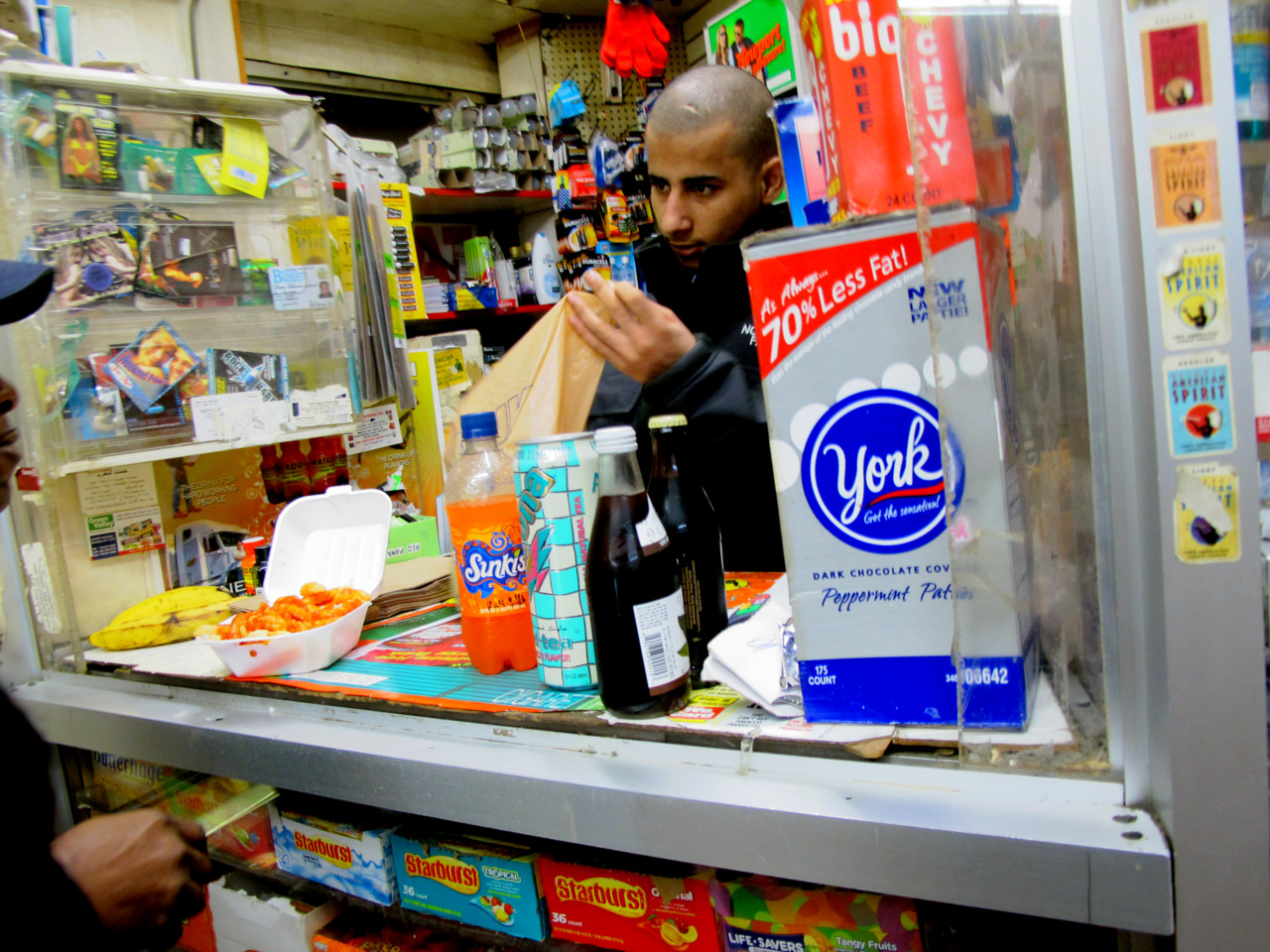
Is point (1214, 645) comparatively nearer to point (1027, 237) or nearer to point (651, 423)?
point (1027, 237)

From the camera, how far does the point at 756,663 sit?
890 mm

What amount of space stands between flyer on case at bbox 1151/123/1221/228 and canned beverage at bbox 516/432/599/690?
616mm

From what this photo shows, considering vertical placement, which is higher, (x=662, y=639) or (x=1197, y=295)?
(x=1197, y=295)

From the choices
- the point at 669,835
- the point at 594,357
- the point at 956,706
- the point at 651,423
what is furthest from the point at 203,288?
the point at 956,706

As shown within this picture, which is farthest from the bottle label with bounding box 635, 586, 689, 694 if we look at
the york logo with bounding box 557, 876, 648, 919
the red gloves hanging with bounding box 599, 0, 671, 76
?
the red gloves hanging with bounding box 599, 0, 671, 76

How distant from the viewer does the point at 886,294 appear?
0.73m

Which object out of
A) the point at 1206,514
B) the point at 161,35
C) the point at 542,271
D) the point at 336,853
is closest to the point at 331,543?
the point at 336,853

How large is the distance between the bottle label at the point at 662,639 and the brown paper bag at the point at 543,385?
1.28 feet

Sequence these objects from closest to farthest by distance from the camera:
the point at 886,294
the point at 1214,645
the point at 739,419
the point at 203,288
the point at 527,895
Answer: the point at 1214,645 < the point at 886,294 < the point at 527,895 < the point at 739,419 < the point at 203,288

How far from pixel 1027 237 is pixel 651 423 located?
44 cm

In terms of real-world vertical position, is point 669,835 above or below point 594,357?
below

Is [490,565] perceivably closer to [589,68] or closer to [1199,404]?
[1199,404]

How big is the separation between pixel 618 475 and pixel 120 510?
4.76ft

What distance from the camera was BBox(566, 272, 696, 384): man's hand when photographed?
128 centimetres
